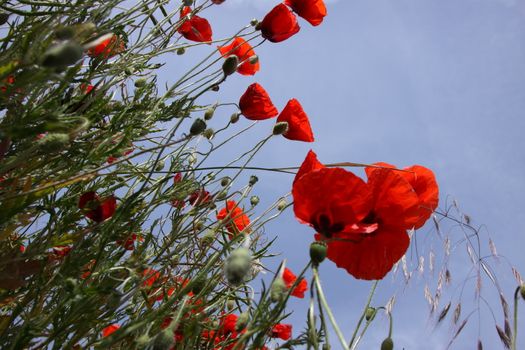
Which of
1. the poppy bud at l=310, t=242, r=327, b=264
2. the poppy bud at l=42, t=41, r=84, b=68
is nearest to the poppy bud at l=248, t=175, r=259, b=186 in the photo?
the poppy bud at l=310, t=242, r=327, b=264

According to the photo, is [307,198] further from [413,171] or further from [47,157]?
[47,157]

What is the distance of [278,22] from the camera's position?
6.69 feet

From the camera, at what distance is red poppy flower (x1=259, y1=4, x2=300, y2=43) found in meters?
2.03

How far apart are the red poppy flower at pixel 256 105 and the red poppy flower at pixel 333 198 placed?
0.84 m

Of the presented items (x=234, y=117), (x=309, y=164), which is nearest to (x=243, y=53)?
(x=234, y=117)

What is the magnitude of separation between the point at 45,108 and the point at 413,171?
0.95 meters

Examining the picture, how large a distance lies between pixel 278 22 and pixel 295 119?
0.44 m

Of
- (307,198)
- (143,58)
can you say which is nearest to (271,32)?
(143,58)

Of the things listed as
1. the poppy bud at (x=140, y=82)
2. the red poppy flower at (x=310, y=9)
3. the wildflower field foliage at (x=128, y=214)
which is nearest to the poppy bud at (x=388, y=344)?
the wildflower field foliage at (x=128, y=214)

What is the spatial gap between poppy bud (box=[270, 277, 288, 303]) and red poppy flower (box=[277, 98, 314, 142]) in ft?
3.14

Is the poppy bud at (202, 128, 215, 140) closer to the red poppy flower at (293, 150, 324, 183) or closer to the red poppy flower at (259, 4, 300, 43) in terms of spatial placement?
the red poppy flower at (259, 4, 300, 43)

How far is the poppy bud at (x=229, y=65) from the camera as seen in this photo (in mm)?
1709

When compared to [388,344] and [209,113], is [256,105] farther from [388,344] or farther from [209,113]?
[388,344]

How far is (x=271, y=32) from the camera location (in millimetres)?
2055
